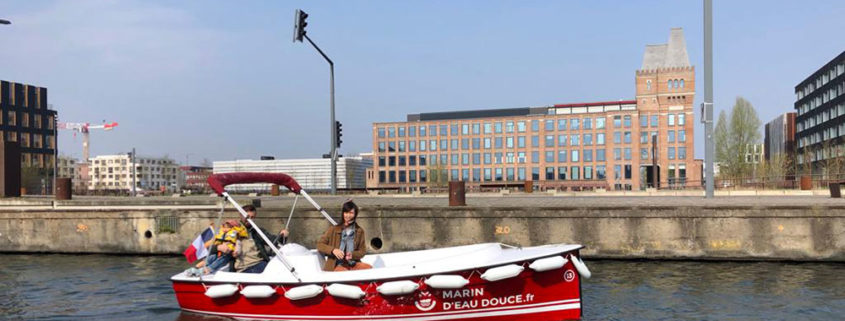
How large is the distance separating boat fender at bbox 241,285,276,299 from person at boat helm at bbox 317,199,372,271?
0.99m

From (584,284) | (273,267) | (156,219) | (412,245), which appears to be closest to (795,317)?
(584,284)

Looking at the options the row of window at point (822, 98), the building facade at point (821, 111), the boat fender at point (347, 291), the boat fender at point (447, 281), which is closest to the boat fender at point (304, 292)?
the boat fender at point (347, 291)

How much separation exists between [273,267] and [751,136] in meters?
68.3

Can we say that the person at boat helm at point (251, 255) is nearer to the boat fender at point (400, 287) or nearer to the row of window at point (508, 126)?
the boat fender at point (400, 287)

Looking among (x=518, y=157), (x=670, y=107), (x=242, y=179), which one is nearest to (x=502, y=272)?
(x=242, y=179)

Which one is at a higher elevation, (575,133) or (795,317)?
(575,133)

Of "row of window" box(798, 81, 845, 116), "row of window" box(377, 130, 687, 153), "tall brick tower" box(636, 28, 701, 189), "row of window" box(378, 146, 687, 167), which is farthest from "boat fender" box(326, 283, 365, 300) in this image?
"row of window" box(378, 146, 687, 167)

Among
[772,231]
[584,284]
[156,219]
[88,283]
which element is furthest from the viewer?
[156,219]

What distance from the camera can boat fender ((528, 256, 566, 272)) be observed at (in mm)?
9562

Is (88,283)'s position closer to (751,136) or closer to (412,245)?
(412,245)

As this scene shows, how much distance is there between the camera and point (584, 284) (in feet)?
48.3

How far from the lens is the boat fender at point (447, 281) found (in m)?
9.45

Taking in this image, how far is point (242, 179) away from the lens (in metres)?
12.1

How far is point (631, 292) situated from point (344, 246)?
680cm
